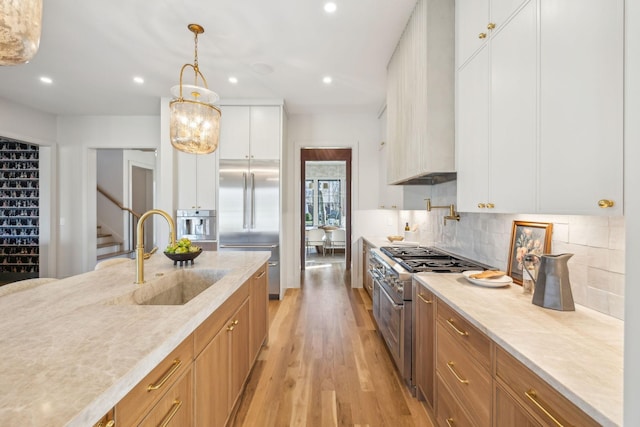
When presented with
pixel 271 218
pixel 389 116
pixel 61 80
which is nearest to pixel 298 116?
pixel 271 218

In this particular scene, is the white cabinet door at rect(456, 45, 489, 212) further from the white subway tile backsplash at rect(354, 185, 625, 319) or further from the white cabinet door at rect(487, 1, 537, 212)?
the white subway tile backsplash at rect(354, 185, 625, 319)

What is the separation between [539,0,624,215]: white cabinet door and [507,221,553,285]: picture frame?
0.48 meters

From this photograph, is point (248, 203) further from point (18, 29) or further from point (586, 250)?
point (586, 250)

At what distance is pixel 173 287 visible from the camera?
1869 mm

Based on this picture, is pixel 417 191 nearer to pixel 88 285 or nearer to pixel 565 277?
pixel 565 277

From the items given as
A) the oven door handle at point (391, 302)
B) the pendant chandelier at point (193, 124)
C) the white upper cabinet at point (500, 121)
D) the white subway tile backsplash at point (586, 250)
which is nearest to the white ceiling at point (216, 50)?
the pendant chandelier at point (193, 124)

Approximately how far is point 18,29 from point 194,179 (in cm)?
332

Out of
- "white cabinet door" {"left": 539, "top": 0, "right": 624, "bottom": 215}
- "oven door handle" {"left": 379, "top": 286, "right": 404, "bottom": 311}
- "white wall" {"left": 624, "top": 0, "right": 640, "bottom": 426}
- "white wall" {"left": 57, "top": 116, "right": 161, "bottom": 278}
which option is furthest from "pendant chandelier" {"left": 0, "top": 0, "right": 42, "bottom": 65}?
"white wall" {"left": 57, "top": 116, "right": 161, "bottom": 278}

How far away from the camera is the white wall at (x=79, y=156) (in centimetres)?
492

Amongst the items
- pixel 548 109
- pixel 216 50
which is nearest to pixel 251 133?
pixel 216 50

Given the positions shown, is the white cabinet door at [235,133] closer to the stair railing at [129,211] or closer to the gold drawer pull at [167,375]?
the gold drawer pull at [167,375]

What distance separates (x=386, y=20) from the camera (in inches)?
96.7

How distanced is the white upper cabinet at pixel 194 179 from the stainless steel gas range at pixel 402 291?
280 cm

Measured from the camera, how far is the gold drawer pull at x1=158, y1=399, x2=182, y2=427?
36.8 inches
